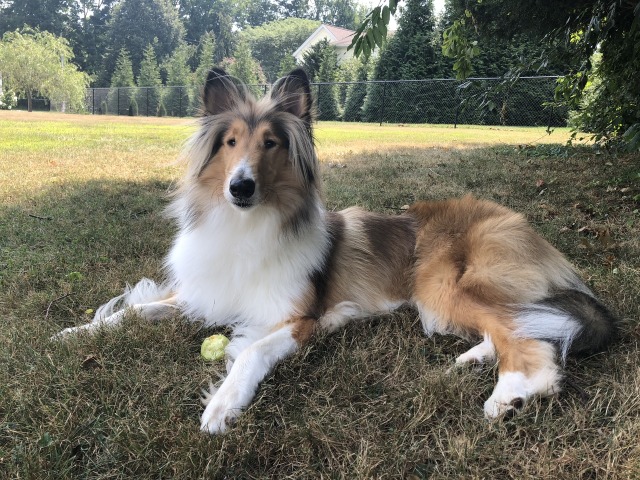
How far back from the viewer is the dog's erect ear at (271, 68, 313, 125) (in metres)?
3.13

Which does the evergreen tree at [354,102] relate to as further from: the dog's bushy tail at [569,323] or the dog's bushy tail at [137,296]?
the dog's bushy tail at [569,323]

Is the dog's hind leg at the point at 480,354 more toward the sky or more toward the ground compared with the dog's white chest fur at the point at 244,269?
more toward the ground

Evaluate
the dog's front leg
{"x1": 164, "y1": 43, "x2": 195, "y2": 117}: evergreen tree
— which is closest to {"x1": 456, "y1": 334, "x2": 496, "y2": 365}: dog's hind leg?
the dog's front leg

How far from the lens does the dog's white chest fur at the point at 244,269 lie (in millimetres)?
2865

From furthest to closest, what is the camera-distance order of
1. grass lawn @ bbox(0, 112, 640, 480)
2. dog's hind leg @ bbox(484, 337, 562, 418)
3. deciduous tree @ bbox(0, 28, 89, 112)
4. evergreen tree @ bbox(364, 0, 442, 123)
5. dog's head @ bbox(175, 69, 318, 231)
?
deciduous tree @ bbox(0, 28, 89, 112) < evergreen tree @ bbox(364, 0, 442, 123) < dog's head @ bbox(175, 69, 318, 231) < dog's hind leg @ bbox(484, 337, 562, 418) < grass lawn @ bbox(0, 112, 640, 480)

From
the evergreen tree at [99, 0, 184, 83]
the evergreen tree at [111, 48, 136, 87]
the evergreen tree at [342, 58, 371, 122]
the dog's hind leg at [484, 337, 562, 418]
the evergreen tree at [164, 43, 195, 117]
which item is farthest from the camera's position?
the evergreen tree at [99, 0, 184, 83]

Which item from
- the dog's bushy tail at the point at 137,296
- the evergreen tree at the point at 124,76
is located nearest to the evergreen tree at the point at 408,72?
the dog's bushy tail at the point at 137,296

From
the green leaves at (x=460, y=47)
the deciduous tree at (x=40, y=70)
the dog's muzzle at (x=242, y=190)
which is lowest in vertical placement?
the dog's muzzle at (x=242, y=190)

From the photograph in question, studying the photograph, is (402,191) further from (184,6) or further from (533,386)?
(184,6)

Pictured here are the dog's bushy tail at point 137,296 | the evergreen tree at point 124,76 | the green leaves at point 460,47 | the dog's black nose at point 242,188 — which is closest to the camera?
the dog's black nose at point 242,188

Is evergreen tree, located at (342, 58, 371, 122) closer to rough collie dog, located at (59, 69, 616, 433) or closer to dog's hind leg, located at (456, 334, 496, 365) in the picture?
rough collie dog, located at (59, 69, 616, 433)

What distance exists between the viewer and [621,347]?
256 cm

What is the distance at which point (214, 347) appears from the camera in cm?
259

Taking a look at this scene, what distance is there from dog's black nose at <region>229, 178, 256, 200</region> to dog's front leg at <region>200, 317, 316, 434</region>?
0.81 m
